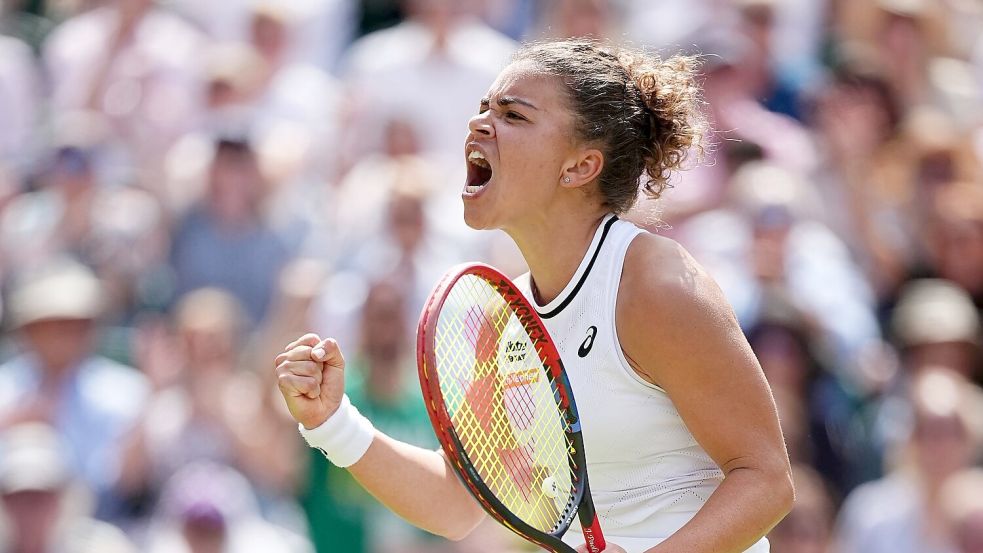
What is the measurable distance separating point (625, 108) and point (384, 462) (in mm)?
901

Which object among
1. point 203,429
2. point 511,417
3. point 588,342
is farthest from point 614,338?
point 203,429

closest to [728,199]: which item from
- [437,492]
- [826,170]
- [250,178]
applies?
[826,170]

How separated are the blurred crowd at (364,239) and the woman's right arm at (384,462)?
2.32 metres

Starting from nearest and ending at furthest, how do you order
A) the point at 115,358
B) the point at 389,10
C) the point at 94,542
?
the point at 94,542, the point at 115,358, the point at 389,10

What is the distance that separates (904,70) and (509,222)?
4.96 m

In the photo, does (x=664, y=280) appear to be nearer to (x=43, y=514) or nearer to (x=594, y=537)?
(x=594, y=537)

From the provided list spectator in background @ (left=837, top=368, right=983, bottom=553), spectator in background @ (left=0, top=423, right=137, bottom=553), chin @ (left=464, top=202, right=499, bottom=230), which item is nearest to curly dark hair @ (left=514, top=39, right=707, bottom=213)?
chin @ (left=464, top=202, right=499, bottom=230)

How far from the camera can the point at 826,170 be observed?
7.14m

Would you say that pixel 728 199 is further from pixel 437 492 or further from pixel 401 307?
pixel 437 492

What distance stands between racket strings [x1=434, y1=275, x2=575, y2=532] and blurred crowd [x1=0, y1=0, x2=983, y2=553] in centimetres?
240

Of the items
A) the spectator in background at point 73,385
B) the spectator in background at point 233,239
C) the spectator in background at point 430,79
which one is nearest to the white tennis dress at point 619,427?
the spectator in background at point 73,385

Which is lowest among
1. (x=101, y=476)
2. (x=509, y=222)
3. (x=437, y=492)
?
(x=101, y=476)

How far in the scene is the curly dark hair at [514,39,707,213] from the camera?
3.20 m

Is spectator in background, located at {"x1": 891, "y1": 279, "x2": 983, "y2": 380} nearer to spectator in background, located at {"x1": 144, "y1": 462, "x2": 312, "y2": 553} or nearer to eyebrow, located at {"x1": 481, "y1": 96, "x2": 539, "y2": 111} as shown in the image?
spectator in background, located at {"x1": 144, "y1": 462, "x2": 312, "y2": 553}
